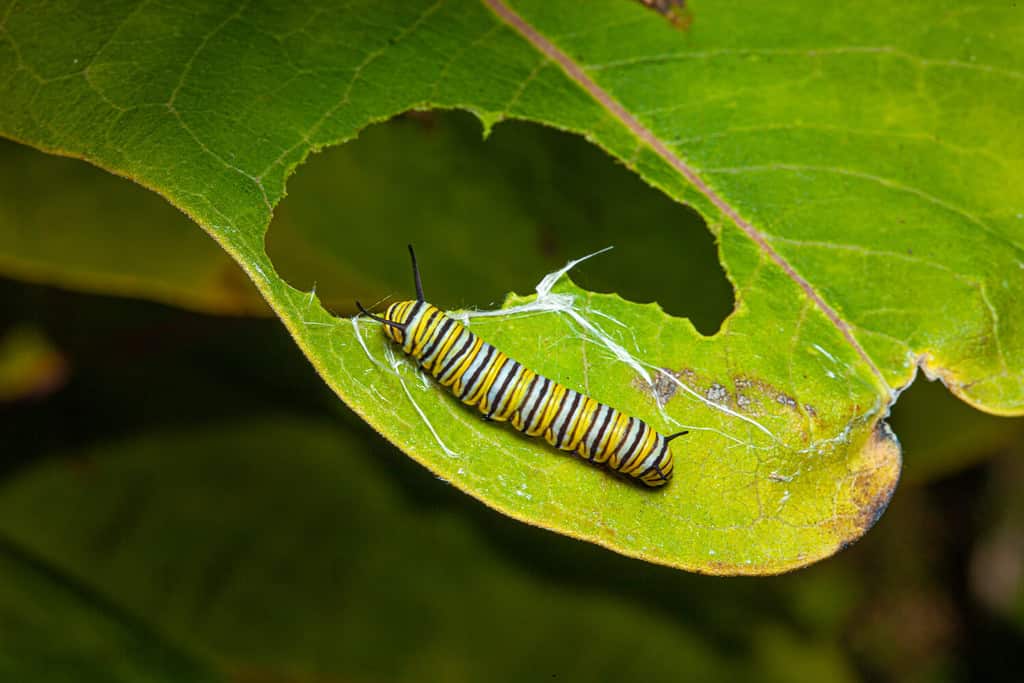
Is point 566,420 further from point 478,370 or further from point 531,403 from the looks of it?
point 478,370

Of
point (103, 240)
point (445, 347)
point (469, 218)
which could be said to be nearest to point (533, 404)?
point (445, 347)

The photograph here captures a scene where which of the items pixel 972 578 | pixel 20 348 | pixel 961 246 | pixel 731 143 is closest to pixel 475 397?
pixel 731 143

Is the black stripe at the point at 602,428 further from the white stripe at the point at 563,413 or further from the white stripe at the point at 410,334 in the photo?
the white stripe at the point at 410,334

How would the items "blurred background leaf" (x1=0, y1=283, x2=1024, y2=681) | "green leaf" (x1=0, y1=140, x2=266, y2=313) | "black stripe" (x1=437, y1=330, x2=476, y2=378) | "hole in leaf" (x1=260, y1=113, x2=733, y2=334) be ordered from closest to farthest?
"black stripe" (x1=437, y1=330, x2=476, y2=378) → "hole in leaf" (x1=260, y1=113, x2=733, y2=334) → "green leaf" (x1=0, y1=140, x2=266, y2=313) → "blurred background leaf" (x1=0, y1=283, x2=1024, y2=681)

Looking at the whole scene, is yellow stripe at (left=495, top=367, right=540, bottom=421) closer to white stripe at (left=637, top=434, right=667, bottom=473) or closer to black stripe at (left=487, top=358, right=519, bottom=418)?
black stripe at (left=487, top=358, right=519, bottom=418)

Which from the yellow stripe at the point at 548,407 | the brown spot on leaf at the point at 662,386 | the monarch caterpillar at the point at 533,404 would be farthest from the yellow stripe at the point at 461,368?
the brown spot on leaf at the point at 662,386

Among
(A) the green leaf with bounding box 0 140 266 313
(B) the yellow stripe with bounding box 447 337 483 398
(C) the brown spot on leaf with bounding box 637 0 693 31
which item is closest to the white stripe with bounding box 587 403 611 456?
(B) the yellow stripe with bounding box 447 337 483 398
